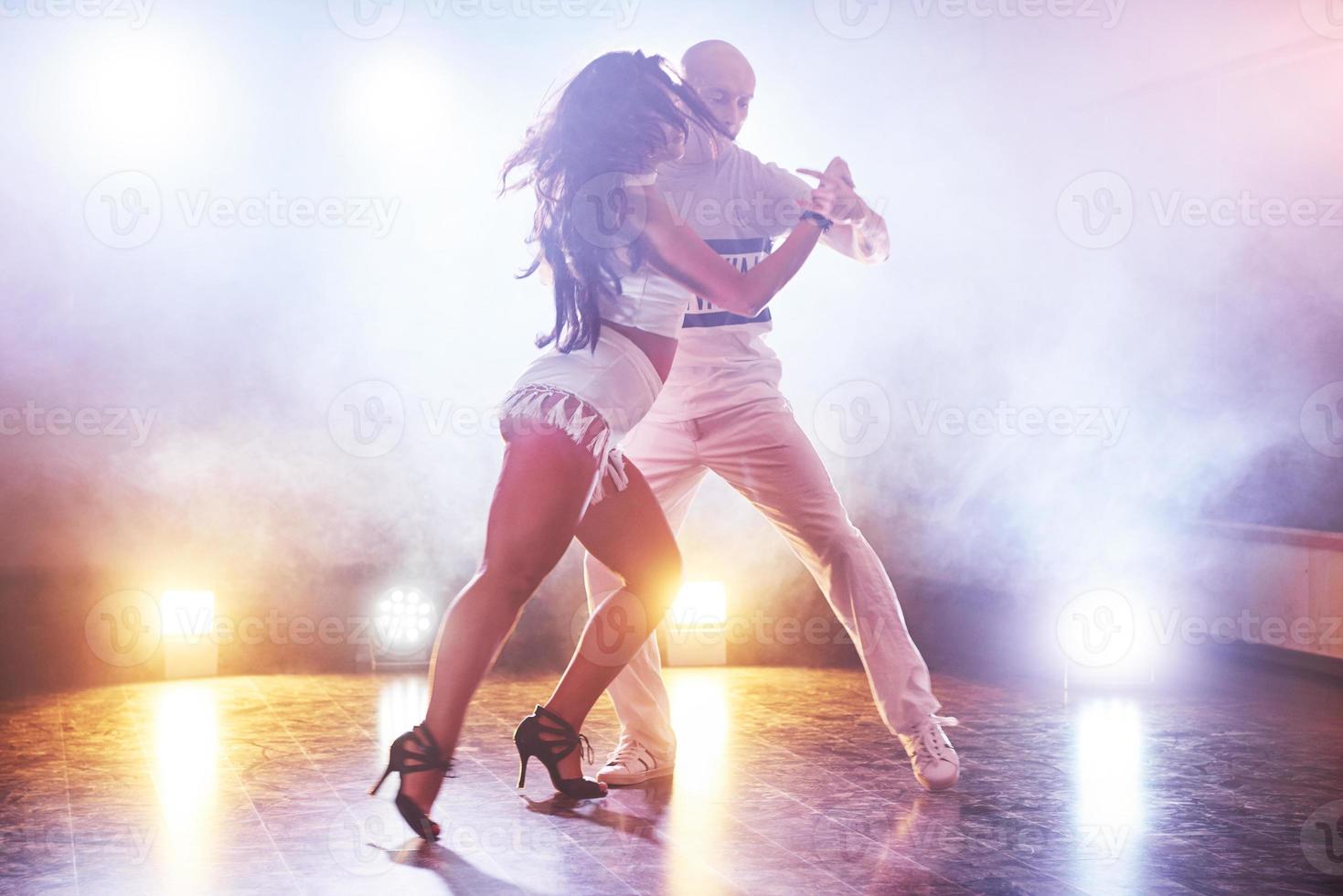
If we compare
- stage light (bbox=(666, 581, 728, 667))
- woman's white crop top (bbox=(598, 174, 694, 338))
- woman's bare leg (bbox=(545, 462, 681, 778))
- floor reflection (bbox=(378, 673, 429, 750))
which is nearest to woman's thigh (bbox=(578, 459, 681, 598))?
woman's bare leg (bbox=(545, 462, 681, 778))

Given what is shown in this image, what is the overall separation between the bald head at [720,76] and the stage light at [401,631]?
253 cm

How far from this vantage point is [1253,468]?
14.9 feet

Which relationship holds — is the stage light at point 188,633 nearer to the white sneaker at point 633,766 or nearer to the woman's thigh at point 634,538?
the white sneaker at point 633,766

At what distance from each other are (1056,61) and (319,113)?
2.62 metres

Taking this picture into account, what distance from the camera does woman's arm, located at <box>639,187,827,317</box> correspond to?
2189mm

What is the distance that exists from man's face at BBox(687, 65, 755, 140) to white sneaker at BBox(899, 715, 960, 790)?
49.8 inches

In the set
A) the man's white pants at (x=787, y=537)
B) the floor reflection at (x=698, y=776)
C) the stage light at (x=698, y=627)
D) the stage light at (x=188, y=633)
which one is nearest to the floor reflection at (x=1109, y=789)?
the man's white pants at (x=787, y=537)

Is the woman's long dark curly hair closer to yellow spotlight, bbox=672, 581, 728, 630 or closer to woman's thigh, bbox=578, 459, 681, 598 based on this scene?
woman's thigh, bbox=578, 459, 681, 598

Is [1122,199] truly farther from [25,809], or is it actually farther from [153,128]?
[25,809]

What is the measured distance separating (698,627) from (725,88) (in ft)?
7.89

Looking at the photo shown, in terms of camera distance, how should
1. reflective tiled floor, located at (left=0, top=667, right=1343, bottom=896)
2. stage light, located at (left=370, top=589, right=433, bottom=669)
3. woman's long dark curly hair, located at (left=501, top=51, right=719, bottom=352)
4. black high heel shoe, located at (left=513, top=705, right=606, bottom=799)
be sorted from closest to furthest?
reflective tiled floor, located at (left=0, top=667, right=1343, bottom=896), woman's long dark curly hair, located at (left=501, top=51, right=719, bottom=352), black high heel shoe, located at (left=513, top=705, right=606, bottom=799), stage light, located at (left=370, top=589, right=433, bottom=669)

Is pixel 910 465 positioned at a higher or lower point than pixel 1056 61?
lower

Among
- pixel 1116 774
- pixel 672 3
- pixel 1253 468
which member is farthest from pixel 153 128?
pixel 1253 468

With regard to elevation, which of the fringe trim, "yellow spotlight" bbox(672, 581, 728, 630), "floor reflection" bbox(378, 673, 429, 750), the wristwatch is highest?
the wristwatch
